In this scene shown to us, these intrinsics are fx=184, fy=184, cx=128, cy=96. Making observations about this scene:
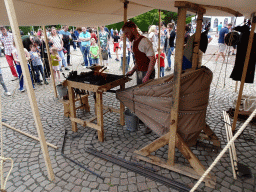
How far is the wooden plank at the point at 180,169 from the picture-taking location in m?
2.61

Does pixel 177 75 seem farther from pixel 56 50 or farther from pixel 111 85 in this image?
pixel 56 50

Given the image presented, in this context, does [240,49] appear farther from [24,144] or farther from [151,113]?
[24,144]

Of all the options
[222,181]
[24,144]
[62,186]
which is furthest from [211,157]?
[24,144]

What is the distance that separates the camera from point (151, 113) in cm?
297

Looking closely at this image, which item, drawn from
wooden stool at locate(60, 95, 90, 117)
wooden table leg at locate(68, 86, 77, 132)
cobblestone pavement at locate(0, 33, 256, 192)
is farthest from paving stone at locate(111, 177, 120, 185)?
wooden stool at locate(60, 95, 90, 117)

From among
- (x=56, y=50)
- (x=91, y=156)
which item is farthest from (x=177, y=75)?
(x=56, y=50)

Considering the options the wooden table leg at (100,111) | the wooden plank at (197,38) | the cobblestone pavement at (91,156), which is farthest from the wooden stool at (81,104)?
the wooden plank at (197,38)

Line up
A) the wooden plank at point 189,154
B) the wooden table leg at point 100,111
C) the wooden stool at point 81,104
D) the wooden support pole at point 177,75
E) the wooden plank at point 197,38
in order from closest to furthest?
the wooden support pole at point 177,75
the wooden plank at point 189,154
the wooden plank at point 197,38
the wooden table leg at point 100,111
the wooden stool at point 81,104

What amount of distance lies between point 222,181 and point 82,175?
2.11m

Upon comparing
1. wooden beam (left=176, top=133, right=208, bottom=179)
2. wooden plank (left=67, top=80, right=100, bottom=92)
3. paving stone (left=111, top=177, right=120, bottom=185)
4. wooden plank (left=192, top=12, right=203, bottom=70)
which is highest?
wooden plank (left=192, top=12, right=203, bottom=70)

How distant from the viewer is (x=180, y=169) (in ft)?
9.29

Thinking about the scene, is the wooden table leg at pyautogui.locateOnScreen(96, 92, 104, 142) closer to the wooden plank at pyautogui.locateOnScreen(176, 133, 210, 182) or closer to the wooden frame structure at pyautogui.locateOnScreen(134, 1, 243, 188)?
the wooden frame structure at pyautogui.locateOnScreen(134, 1, 243, 188)

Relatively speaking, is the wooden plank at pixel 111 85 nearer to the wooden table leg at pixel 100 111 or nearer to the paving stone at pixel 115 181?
the wooden table leg at pixel 100 111

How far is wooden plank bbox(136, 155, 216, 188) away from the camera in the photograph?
2613 mm
